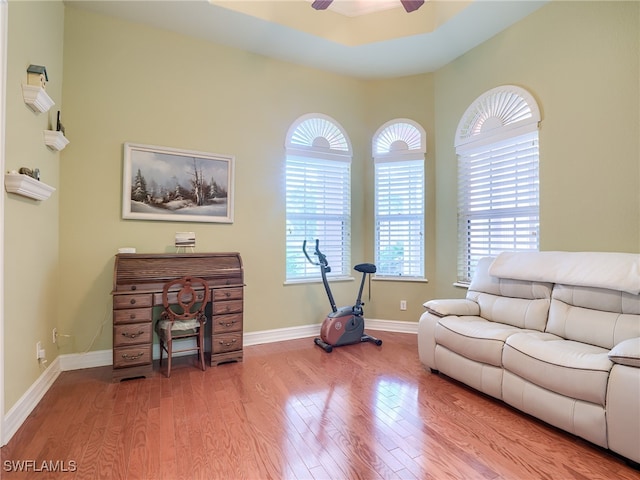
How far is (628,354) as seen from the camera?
64.6 inches

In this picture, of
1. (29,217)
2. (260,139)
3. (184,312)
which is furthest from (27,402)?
(260,139)

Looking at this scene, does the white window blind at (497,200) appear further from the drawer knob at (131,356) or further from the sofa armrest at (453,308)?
the drawer knob at (131,356)

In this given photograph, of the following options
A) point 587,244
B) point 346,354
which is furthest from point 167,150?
Answer: point 587,244

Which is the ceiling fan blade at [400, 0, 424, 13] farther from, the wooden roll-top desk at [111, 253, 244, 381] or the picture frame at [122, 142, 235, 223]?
the wooden roll-top desk at [111, 253, 244, 381]

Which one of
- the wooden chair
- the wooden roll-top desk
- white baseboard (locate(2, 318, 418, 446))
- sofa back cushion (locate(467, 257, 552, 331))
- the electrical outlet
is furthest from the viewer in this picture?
the wooden chair

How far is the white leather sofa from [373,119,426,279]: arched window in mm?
1124

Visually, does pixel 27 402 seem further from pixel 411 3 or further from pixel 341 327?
pixel 411 3

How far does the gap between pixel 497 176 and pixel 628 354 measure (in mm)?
2171

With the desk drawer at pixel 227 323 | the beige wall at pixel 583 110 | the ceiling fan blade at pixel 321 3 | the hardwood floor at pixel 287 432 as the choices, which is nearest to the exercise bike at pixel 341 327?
the hardwood floor at pixel 287 432

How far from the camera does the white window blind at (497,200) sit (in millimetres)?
3080

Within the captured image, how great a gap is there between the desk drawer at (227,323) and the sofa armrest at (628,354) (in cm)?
276

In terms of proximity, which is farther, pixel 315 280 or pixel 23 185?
pixel 315 280

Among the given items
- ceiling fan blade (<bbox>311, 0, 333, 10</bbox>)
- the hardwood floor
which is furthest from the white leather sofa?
ceiling fan blade (<bbox>311, 0, 333, 10</bbox>)

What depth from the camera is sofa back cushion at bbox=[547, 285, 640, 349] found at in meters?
2.04
